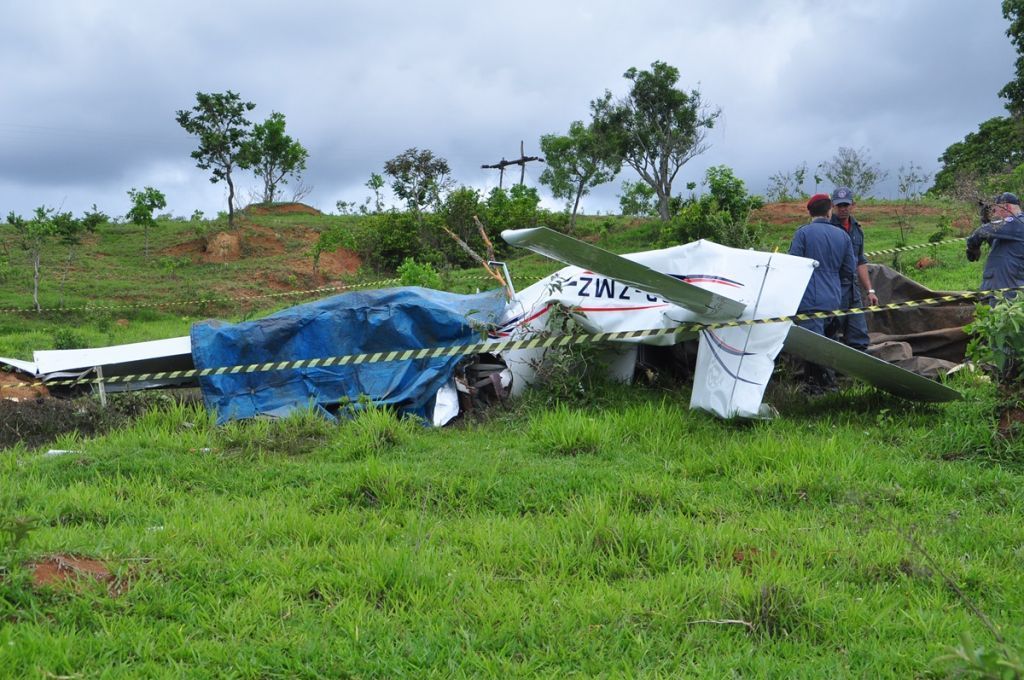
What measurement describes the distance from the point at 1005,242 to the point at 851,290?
150 centimetres

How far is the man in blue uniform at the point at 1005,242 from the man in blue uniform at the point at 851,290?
100cm

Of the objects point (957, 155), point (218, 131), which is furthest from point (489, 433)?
point (957, 155)

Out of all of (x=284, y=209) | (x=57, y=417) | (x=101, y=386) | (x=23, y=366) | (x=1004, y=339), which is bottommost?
(x=57, y=417)

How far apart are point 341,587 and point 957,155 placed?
132 feet

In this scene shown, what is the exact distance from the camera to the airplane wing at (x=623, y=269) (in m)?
5.36

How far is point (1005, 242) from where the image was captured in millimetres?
7715

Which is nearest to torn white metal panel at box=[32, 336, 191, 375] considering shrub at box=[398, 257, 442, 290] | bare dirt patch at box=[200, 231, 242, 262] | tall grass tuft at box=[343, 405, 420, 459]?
tall grass tuft at box=[343, 405, 420, 459]

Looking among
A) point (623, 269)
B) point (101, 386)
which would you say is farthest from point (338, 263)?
point (623, 269)

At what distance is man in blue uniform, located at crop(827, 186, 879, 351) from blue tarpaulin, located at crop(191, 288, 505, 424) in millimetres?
3104

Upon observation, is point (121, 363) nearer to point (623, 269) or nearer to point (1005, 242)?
point (623, 269)

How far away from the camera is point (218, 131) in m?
29.5

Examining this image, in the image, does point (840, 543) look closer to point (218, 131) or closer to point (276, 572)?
point (276, 572)

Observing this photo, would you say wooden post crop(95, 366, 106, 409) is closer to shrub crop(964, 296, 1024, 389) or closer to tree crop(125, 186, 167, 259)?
shrub crop(964, 296, 1024, 389)

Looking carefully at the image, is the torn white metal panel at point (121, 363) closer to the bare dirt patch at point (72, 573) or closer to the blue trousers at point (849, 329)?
the bare dirt patch at point (72, 573)
